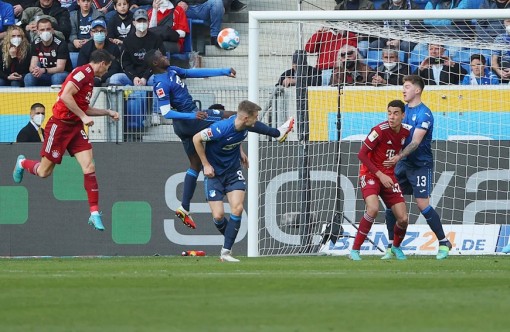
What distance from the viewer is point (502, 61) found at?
692 inches

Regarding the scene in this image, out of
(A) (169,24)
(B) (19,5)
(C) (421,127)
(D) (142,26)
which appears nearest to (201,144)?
(C) (421,127)

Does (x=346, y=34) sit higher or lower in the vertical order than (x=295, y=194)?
higher

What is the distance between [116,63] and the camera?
20031mm

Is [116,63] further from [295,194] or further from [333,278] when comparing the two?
[333,278]

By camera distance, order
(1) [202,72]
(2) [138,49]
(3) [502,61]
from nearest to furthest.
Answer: (1) [202,72] → (3) [502,61] → (2) [138,49]

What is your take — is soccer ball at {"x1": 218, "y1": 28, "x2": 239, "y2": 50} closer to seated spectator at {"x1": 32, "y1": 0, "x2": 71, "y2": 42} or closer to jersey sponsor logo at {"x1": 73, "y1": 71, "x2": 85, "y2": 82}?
jersey sponsor logo at {"x1": 73, "y1": 71, "x2": 85, "y2": 82}

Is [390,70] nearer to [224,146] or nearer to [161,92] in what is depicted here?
[161,92]

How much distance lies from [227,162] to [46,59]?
7026 mm

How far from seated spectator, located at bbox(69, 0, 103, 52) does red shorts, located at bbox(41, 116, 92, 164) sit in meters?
6.13

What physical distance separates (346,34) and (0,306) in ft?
34.7

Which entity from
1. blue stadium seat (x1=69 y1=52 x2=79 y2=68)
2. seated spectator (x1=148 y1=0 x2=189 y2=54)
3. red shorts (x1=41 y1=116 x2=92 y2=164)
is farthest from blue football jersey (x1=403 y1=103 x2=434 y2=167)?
blue stadium seat (x1=69 y1=52 x2=79 y2=68)

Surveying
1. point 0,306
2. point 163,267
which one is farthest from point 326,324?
point 163,267

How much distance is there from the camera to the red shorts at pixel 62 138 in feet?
49.1

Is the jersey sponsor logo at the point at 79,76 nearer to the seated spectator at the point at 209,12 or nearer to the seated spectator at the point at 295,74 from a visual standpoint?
the seated spectator at the point at 295,74
